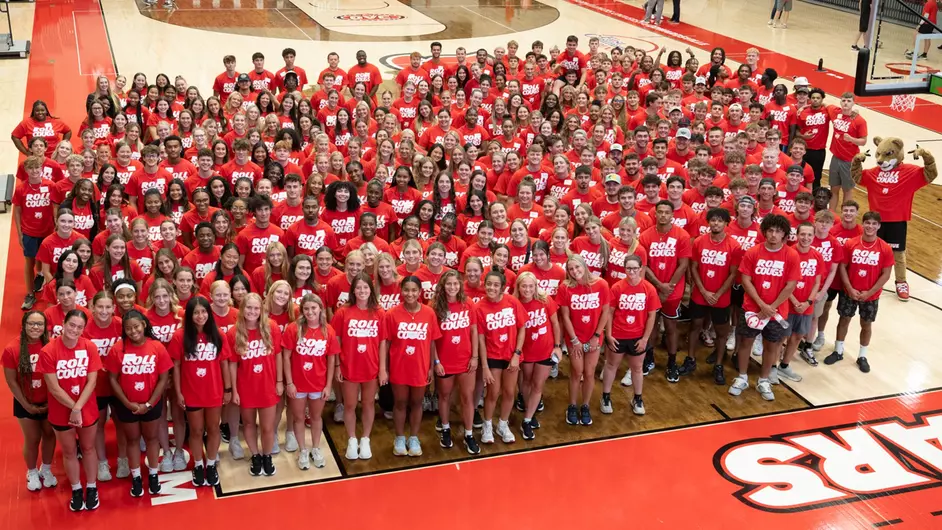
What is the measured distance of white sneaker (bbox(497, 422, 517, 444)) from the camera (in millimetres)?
9141

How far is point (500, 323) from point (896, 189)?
6281 mm

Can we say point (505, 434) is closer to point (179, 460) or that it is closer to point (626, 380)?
point (626, 380)

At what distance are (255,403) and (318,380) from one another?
57 centimetres

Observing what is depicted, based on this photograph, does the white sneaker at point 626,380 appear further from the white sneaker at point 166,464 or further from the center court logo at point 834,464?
the white sneaker at point 166,464

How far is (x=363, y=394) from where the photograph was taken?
8.63 meters

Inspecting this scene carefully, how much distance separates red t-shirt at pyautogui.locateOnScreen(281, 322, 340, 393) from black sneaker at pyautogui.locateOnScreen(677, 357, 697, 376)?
13.7 ft

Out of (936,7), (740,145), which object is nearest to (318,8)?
(936,7)

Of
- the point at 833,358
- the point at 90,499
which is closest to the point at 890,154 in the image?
the point at 833,358

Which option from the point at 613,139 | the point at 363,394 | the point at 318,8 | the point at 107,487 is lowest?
the point at 107,487

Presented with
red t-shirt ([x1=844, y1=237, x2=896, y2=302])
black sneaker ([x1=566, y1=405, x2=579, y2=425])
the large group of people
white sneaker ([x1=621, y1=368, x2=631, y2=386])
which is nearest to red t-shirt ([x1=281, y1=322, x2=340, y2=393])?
the large group of people

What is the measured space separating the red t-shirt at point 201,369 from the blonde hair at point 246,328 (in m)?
0.12

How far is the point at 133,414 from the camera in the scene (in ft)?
26.0

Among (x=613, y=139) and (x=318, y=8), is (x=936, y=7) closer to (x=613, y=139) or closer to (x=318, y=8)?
(x=613, y=139)

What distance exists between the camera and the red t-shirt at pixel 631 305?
9289 mm
